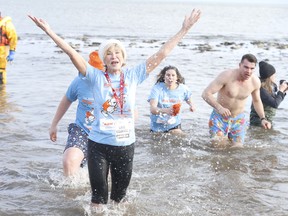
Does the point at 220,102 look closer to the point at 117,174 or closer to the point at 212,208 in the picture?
the point at 212,208

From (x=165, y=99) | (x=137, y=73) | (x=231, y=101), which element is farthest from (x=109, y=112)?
(x=165, y=99)

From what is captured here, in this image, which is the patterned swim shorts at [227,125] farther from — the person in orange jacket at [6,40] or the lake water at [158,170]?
the person in orange jacket at [6,40]

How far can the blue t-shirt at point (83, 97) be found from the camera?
576 centimetres

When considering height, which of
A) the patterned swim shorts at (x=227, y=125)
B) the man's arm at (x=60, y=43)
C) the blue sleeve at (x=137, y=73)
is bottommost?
the patterned swim shorts at (x=227, y=125)

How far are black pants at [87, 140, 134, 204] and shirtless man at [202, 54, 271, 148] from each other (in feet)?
10.9

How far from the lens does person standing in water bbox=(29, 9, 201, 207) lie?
4645mm

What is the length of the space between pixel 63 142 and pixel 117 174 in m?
3.72

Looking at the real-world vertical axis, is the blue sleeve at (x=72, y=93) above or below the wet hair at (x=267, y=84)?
above

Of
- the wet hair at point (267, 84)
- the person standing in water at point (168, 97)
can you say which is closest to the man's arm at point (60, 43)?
the person standing in water at point (168, 97)

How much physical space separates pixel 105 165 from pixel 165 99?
4.09 m

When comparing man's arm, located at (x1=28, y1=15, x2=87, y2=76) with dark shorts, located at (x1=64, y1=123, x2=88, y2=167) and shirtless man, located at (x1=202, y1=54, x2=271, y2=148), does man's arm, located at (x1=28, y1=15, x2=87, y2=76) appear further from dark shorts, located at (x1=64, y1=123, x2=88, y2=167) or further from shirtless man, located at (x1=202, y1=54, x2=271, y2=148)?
shirtless man, located at (x1=202, y1=54, x2=271, y2=148)

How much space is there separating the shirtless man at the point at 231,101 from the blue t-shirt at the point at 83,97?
265cm

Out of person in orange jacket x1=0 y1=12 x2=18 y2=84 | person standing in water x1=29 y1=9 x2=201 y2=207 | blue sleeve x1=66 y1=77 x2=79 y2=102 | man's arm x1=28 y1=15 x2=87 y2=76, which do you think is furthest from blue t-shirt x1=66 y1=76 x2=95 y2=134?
person in orange jacket x1=0 y1=12 x2=18 y2=84

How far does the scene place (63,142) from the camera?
333 inches
